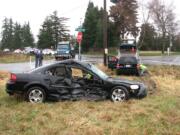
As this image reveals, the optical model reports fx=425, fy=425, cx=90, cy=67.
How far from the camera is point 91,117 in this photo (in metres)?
10.7

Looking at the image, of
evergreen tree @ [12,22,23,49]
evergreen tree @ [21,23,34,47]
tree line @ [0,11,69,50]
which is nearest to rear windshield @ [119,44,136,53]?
tree line @ [0,11,69,50]

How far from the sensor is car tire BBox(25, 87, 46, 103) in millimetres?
13656

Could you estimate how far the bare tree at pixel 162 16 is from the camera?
80812 millimetres

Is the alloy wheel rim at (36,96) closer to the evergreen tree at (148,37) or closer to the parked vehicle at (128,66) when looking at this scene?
the parked vehicle at (128,66)

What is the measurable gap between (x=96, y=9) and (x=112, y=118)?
279 feet

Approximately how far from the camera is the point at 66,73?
46.5 ft

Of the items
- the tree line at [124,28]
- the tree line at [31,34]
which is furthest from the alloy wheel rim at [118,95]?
the tree line at [31,34]

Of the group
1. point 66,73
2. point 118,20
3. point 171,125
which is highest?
point 118,20

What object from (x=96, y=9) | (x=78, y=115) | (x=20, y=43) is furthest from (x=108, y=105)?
(x=20, y=43)

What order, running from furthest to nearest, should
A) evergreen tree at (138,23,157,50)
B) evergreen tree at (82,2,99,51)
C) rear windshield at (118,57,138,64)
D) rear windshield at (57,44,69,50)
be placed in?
evergreen tree at (82,2,99,51) → evergreen tree at (138,23,157,50) → rear windshield at (57,44,69,50) → rear windshield at (118,57,138,64)

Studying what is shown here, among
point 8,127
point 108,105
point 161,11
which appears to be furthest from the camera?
point 161,11

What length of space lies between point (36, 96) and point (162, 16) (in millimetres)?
71736

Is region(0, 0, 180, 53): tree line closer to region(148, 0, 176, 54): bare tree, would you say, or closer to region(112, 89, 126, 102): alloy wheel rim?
region(148, 0, 176, 54): bare tree

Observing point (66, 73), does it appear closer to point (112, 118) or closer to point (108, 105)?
point (108, 105)
